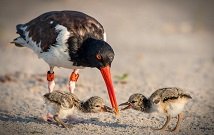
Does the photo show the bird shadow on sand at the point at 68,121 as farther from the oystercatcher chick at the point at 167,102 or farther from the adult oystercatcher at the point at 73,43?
the oystercatcher chick at the point at 167,102

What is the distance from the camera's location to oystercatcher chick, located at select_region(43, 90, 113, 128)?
7297 mm

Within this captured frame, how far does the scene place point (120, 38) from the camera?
16.9 meters

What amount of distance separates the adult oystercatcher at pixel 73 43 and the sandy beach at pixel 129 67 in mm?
767

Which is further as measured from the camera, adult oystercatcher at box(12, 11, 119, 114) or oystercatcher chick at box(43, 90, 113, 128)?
adult oystercatcher at box(12, 11, 119, 114)

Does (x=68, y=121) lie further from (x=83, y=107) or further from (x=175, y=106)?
(x=175, y=106)

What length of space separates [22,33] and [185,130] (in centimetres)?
365

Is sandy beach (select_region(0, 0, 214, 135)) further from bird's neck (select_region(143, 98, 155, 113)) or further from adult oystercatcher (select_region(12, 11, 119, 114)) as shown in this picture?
adult oystercatcher (select_region(12, 11, 119, 114))

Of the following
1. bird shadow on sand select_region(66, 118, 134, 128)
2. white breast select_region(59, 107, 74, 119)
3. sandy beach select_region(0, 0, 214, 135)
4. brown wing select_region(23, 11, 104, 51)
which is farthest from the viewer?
brown wing select_region(23, 11, 104, 51)

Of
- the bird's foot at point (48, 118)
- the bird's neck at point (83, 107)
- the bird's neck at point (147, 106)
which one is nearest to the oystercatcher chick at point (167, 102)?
the bird's neck at point (147, 106)

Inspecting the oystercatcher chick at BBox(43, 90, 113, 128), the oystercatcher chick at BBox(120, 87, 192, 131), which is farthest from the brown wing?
the oystercatcher chick at BBox(120, 87, 192, 131)

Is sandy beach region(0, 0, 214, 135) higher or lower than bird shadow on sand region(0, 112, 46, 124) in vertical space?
higher

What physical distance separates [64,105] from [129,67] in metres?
5.81

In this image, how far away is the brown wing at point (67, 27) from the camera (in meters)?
8.26

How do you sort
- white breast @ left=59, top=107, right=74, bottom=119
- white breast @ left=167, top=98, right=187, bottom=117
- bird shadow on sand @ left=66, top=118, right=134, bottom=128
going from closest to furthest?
white breast @ left=167, top=98, right=187, bottom=117
white breast @ left=59, top=107, right=74, bottom=119
bird shadow on sand @ left=66, top=118, right=134, bottom=128
